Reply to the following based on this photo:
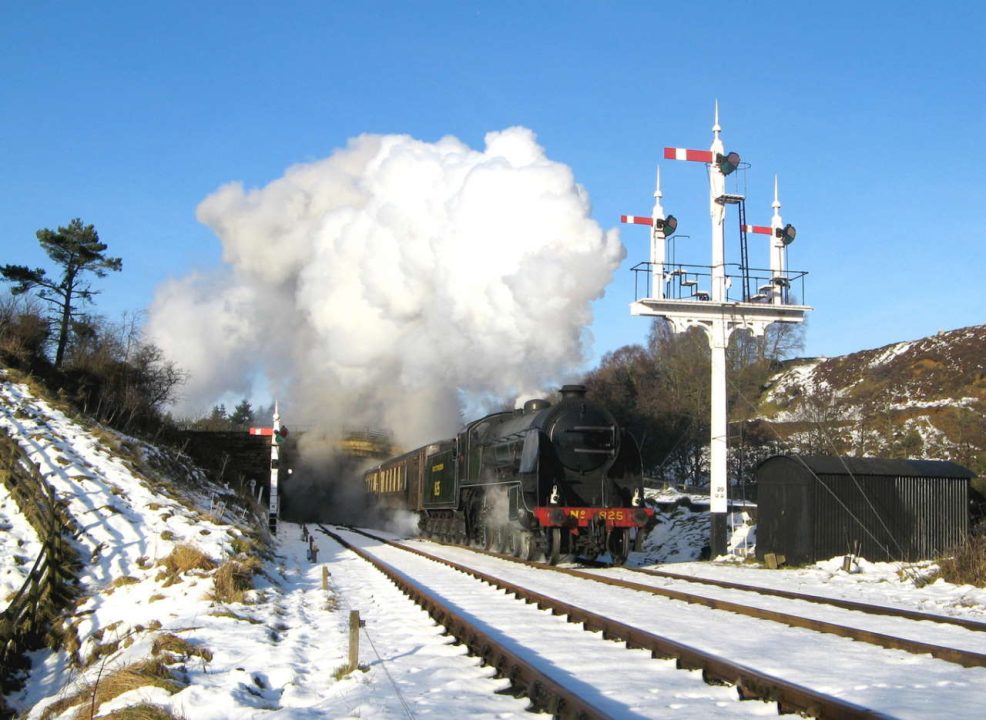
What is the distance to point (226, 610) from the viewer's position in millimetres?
9773

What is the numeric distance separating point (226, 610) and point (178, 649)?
196 cm

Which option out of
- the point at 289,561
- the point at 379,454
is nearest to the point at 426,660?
the point at 289,561

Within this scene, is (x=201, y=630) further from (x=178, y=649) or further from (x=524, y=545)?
(x=524, y=545)

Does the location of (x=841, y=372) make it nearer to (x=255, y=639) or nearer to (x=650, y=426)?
(x=650, y=426)

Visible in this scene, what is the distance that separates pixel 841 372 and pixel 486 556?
142ft

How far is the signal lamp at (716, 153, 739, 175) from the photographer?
66.0 ft

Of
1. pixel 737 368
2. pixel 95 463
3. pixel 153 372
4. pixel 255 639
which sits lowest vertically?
pixel 255 639

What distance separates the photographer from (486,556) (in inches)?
812

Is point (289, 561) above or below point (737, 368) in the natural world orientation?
below

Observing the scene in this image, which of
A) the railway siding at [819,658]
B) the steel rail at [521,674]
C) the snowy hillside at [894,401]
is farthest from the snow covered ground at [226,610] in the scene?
the snowy hillside at [894,401]

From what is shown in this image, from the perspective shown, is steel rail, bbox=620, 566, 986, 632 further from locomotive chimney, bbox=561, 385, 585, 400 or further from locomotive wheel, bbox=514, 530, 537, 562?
locomotive chimney, bbox=561, 385, 585, 400

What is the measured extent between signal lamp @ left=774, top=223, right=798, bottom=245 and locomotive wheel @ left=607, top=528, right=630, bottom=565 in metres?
8.11

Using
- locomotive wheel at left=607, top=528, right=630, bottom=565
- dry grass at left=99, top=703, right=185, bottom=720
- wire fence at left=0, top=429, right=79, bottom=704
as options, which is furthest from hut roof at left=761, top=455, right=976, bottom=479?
dry grass at left=99, top=703, right=185, bottom=720

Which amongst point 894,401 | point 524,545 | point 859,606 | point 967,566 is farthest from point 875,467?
point 894,401
